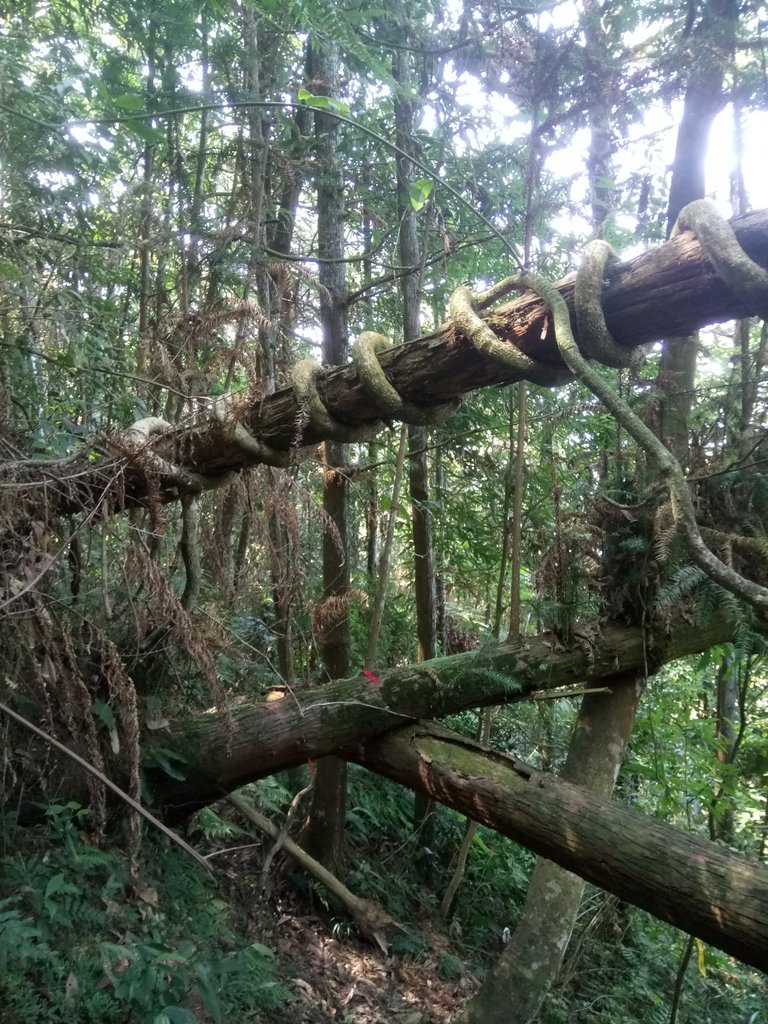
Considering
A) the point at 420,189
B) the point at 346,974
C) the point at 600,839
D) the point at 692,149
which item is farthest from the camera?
the point at 692,149

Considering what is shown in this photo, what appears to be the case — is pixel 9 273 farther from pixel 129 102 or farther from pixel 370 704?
pixel 370 704

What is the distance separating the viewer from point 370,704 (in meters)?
3.84

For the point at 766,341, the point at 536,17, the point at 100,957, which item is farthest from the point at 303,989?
the point at 536,17

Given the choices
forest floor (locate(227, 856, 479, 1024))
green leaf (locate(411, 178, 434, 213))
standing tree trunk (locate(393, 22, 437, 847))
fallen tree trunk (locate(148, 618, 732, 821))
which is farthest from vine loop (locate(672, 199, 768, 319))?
forest floor (locate(227, 856, 479, 1024))

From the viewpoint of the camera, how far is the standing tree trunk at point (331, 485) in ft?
16.8

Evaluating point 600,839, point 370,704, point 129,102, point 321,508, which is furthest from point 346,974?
point 129,102

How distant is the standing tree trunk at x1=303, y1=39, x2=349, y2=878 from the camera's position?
5129mm

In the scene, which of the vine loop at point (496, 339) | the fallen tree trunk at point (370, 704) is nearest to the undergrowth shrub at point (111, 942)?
the fallen tree trunk at point (370, 704)

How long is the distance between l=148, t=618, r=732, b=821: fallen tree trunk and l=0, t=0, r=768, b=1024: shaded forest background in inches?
1.9

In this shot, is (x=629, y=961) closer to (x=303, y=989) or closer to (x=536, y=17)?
(x=303, y=989)

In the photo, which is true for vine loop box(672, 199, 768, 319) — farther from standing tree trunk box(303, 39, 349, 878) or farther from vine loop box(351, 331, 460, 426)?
standing tree trunk box(303, 39, 349, 878)

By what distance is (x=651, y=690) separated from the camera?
5.54m

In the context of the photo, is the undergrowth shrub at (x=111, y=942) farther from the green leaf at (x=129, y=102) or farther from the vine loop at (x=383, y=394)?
the green leaf at (x=129, y=102)

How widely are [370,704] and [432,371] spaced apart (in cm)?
212
